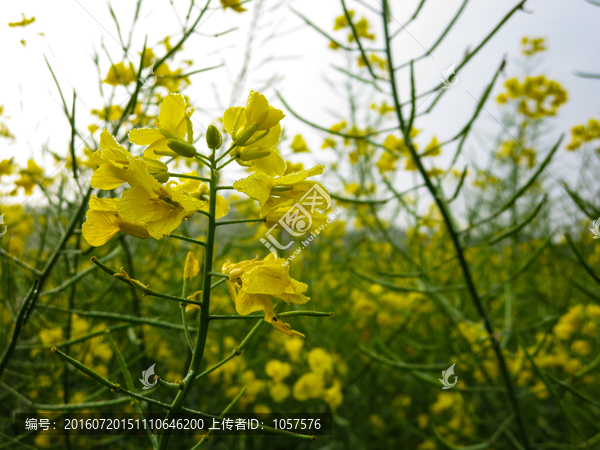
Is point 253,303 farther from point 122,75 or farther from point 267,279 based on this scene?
point 122,75

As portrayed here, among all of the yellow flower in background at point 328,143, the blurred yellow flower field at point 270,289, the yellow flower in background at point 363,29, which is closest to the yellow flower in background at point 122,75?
the blurred yellow flower field at point 270,289

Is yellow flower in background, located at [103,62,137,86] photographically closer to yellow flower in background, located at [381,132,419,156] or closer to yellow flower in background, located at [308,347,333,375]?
yellow flower in background, located at [381,132,419,156]

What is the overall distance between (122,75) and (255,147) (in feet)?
2.41

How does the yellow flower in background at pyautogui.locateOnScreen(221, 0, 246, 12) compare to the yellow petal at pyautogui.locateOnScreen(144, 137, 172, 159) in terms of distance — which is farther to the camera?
the yellow flower in background at pyautogui.locateOnScreen(221, 0, 246, 12)

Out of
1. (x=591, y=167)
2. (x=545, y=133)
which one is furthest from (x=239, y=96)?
(x=545, y=133)

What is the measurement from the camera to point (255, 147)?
1.81ft

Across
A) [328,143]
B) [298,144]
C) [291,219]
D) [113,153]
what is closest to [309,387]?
[298,144]

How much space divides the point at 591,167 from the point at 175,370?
2598 mm

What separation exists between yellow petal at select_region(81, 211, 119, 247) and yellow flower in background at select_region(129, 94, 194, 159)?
107mm

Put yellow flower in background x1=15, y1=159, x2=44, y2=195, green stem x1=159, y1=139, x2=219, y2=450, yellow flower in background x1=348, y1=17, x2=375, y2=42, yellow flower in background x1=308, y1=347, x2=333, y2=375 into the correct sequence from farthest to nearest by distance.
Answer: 1. yellow flower in background x1=308, y1=347, x2=333, y2=375
2. yellow flower in background x1=348, y1=17, x2=375, y2=42
3. yellow flower in background x1=15, y1=159, x2=44, y2=195
4. green stem x1=159, y1=139, x2=219, y2=450

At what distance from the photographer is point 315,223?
0.53 m

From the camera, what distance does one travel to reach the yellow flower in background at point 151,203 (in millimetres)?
444

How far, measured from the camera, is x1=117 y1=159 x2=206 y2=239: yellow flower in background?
0.44m

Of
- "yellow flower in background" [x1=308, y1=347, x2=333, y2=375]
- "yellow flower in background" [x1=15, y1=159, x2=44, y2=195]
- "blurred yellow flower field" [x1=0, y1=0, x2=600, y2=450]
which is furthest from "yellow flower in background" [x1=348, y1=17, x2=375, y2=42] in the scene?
"yellow flower in background" [x1=308, y1=347, x2=333, y2=375]
